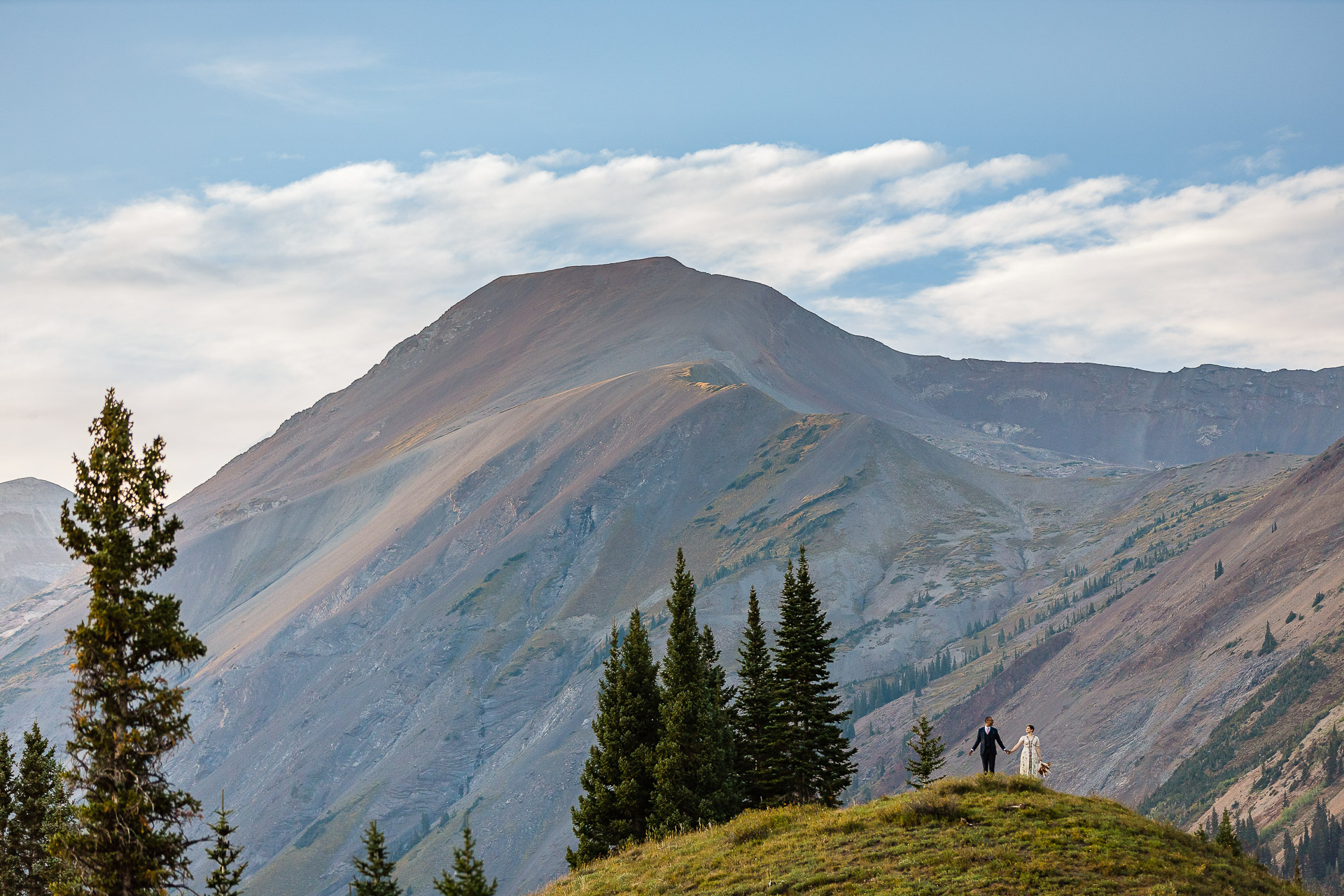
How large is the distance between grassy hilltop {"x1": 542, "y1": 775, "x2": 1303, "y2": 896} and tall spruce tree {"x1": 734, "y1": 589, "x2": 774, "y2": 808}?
16.4 m

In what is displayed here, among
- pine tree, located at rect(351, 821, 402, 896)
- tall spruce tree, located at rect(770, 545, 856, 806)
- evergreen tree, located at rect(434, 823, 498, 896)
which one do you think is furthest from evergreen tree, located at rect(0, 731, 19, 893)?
tall spruce tree, located at rect(770, 545, 856, 806)

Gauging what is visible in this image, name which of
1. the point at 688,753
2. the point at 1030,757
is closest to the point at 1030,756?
the point at 1030,757

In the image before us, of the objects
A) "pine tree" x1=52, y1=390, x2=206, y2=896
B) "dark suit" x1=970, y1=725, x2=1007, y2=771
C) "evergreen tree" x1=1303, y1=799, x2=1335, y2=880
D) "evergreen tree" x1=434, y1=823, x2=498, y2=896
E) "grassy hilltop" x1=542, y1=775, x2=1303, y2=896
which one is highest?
"pine tree" x1=52, y1=390, x2=206, y2=896

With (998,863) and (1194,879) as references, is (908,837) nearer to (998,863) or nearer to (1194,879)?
(998,863)

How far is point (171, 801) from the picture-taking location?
3012 cm

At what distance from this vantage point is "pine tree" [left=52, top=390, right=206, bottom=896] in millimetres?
29016

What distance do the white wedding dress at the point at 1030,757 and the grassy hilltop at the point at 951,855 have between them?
1.39 meters

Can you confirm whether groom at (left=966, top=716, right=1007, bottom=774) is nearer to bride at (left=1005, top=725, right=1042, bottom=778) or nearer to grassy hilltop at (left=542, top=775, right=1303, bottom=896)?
bride at (left=1005, top=725, right=1042, bottom=778)

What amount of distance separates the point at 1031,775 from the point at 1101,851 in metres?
7.35

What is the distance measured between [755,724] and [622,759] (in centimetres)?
812

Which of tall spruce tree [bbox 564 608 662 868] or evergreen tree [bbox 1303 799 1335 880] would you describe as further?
evergreen tree [bbox 1303 799 1335 880]

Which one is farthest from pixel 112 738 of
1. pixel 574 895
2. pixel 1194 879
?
pixel 1194 879

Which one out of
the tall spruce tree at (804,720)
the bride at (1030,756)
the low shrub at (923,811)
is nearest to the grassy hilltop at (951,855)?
the low shrub at (923,811)

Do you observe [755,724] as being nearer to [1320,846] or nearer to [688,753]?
Result: [688,753]
